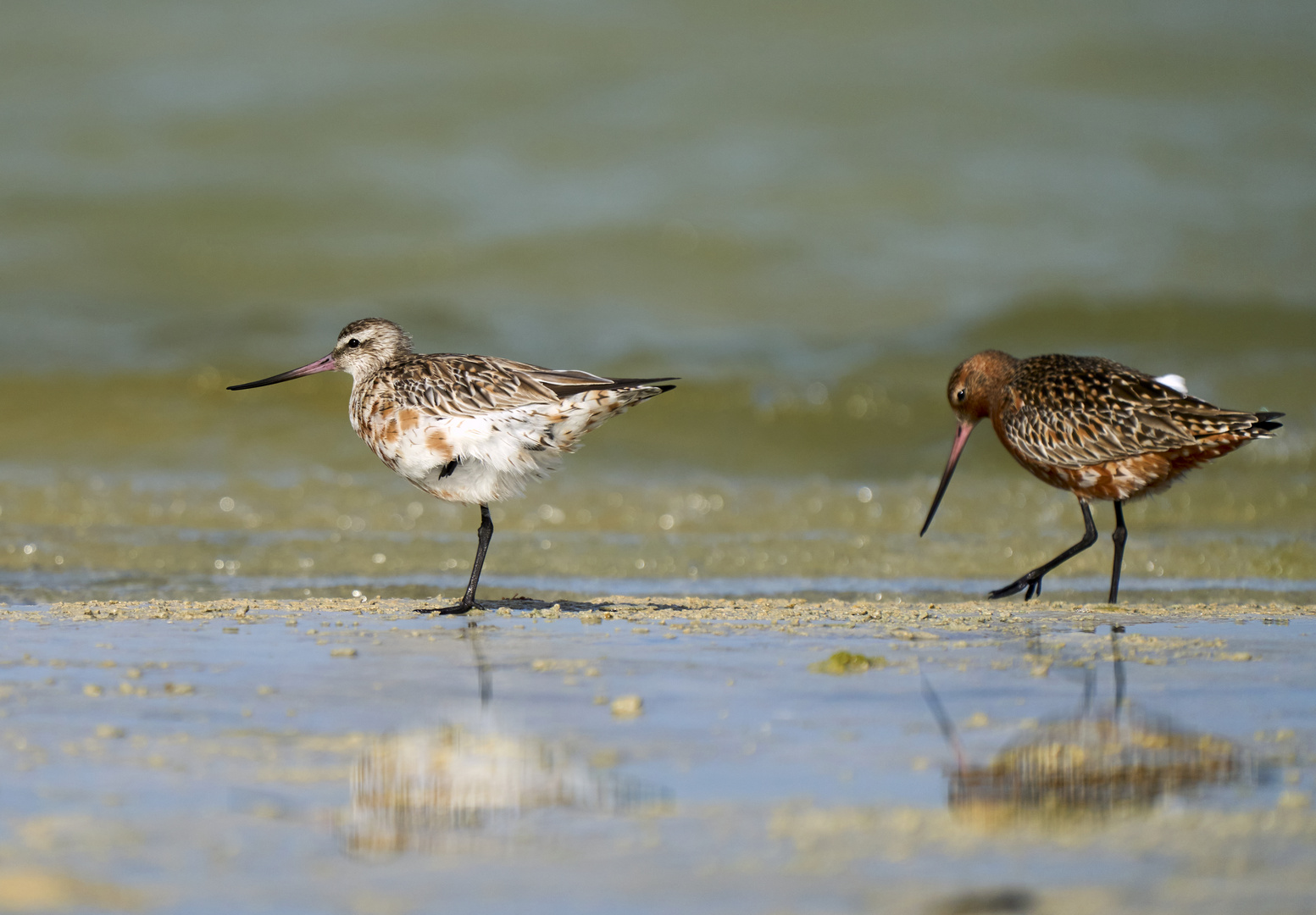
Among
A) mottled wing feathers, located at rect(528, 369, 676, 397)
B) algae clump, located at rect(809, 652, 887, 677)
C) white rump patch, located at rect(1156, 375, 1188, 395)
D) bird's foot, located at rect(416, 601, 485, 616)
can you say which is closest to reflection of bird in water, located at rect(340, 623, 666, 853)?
algae clump, located at rect(809, 652, 887, 677)

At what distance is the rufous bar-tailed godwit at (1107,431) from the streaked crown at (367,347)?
303 cm

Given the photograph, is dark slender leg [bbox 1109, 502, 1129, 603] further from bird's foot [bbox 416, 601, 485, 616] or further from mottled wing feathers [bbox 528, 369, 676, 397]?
bird's foot [bbox 416, 601, 485, 616]

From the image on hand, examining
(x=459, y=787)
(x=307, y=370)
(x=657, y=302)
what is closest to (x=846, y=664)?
(x=459, y=787)

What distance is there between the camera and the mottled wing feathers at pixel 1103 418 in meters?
6.71

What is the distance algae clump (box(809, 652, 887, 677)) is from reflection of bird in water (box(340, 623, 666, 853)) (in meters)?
1.15

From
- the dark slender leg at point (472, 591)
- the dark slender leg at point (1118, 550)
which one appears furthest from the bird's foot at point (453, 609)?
the dark slender leg at point (1118, 550)

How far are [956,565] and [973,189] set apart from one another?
37.7ft

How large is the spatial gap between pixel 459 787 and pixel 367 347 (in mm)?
4166

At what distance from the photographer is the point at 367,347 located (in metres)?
6.96

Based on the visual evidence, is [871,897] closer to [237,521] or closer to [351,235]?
[237,521]

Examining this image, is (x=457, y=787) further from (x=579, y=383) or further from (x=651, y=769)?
(x=579, y=383)

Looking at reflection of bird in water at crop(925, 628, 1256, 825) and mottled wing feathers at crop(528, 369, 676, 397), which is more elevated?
mottled wing feathers at crop(528, 369, 676, 397)

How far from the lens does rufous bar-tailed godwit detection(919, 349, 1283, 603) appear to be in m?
6.71

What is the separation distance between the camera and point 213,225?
18141 millimetres
